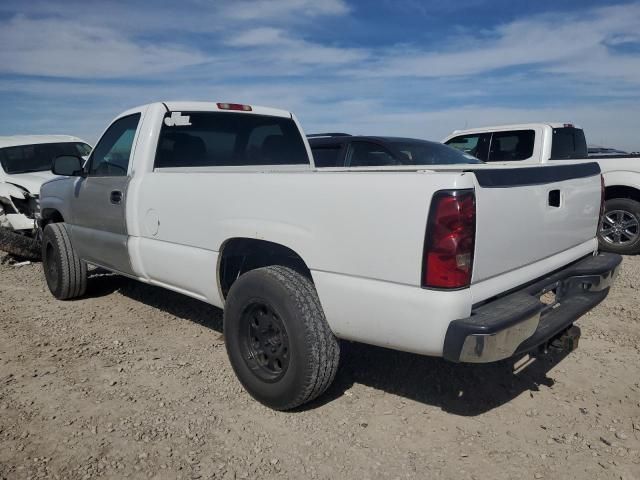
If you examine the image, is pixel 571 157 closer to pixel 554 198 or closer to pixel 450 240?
pixel 554 198

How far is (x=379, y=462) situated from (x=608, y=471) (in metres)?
1.10

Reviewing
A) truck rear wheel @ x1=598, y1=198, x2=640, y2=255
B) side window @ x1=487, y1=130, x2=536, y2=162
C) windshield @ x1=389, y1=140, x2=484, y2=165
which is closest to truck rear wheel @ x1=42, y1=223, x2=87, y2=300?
windshield @ x1=389, y1=140, x2=484, y2=165

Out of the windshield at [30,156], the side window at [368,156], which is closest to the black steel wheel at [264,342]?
the side window at [368,156]

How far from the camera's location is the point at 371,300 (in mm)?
2459

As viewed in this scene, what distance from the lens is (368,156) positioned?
638cm

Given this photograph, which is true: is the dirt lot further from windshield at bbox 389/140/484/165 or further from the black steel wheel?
windshield at bbox 389/140/484/165

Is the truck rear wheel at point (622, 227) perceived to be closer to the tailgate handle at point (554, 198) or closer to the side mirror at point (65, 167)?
the tailgate handle at point (554, 198)

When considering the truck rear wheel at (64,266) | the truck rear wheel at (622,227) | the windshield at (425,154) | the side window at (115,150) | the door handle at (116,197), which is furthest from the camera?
the truck rear wheel at (622,227)

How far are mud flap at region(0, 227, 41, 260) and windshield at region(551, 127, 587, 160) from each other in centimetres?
762

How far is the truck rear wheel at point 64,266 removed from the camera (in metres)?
5.07

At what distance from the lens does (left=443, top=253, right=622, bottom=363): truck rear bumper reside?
223 centimetres

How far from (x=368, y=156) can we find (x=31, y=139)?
19.9ft

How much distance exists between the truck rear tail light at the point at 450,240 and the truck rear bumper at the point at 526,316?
20 cm

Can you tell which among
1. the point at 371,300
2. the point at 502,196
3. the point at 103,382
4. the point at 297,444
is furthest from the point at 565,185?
the point at 103,382
